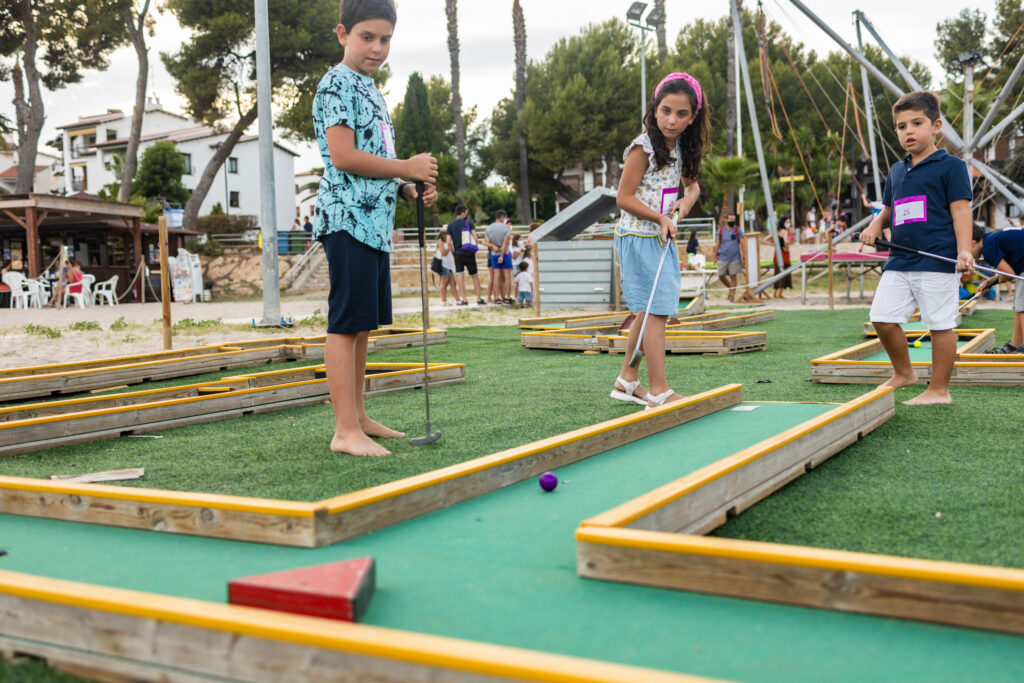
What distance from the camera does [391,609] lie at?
173cm

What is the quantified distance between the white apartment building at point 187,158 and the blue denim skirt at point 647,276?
159 ft

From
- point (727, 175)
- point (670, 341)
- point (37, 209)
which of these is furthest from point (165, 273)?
point (727, 175)

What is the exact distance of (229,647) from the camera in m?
1.44

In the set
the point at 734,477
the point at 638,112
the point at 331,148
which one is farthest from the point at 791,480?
the point at 638,112

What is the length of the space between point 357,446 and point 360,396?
33 centimetres

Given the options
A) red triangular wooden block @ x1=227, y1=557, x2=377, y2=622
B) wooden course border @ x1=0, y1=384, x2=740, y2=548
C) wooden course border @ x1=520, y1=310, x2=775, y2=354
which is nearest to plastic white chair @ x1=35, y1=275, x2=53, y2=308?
wooden course border @ x1=520, y1=310, x2=775, y2=354

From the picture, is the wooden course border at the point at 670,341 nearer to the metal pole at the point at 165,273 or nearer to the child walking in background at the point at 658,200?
the child walking in background at the point at 658,200

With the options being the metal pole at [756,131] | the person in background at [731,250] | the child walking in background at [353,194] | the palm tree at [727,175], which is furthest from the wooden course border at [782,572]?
the palm tree at [727,175]

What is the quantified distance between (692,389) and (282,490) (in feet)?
10.6

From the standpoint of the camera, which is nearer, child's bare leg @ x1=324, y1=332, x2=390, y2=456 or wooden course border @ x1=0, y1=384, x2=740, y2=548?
wooden course border @ x1=0, y1=384, x2=740, y2=548

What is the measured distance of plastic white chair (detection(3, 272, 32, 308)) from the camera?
1950 cm

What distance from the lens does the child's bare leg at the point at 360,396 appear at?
3.57 m

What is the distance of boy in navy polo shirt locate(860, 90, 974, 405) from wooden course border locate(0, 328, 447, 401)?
510cm

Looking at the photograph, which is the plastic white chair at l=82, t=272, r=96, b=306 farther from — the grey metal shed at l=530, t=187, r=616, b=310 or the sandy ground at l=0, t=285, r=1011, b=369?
the grey metal shed at l=530, t=187, r=616, b=310
